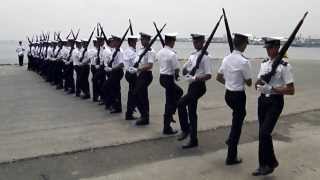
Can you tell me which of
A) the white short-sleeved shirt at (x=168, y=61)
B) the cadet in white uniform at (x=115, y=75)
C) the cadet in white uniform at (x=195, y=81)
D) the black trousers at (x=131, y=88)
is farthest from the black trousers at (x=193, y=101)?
the cadet in white uniform at (x=115, y=75)

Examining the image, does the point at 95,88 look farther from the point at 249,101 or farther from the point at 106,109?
the point at 249,101

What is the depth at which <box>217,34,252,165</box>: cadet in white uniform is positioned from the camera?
6.66 meters

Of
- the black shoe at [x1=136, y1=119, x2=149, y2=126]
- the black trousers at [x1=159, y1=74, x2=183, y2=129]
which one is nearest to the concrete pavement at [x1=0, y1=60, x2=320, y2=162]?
the black shoe at [x1=136, y1=119, x2=149, y2=126]

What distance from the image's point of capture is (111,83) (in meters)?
11.5

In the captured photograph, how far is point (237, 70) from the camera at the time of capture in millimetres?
6676

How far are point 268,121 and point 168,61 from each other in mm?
3005

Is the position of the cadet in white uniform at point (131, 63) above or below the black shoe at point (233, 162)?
above

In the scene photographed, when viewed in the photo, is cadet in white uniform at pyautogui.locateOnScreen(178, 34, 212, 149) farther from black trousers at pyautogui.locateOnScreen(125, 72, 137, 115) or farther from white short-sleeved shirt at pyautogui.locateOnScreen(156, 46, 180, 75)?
black trousers at pyautogui.locateOnScreen(125, 72, 137, 115)

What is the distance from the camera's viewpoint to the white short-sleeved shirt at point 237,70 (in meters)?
6.66

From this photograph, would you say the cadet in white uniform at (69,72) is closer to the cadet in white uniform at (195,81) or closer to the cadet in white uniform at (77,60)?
the cadet in white uniform at (77,60)

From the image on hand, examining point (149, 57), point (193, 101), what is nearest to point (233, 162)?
point (193, 101)

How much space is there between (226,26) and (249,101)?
6605 millimetres

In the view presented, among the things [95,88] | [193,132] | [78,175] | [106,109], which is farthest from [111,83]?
[78,175]

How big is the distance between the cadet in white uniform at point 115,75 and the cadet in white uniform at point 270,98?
5526 mm
